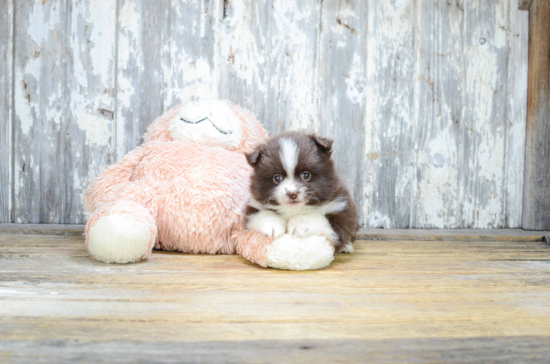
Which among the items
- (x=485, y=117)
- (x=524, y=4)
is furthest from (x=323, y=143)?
(x=524, y=4)

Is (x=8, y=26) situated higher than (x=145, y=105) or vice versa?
(x=8, y=26)

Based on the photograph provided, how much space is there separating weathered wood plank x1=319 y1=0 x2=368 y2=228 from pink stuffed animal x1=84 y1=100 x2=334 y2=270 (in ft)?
1.55

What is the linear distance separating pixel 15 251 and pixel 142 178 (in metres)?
0.62

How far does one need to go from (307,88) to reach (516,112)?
129 cm

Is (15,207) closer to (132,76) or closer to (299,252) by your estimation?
(132,76)

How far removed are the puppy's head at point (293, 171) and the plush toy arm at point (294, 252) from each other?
0.15 meters

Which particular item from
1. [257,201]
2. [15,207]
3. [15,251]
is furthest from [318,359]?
[15,207]

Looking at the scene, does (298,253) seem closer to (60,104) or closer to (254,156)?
(254,156)

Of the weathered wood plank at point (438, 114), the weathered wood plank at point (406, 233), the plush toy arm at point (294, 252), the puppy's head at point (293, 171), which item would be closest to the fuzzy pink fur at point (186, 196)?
the plush toy arm at point (294, 252)

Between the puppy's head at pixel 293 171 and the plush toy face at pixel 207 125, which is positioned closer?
the puppy's head at pixel 293 171

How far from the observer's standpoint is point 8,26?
7.78ft

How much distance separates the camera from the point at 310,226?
1.67m

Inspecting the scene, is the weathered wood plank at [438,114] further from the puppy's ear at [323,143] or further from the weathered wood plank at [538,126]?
the puppy's ear at [323,143]

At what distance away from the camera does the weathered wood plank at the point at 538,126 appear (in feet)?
8.22
